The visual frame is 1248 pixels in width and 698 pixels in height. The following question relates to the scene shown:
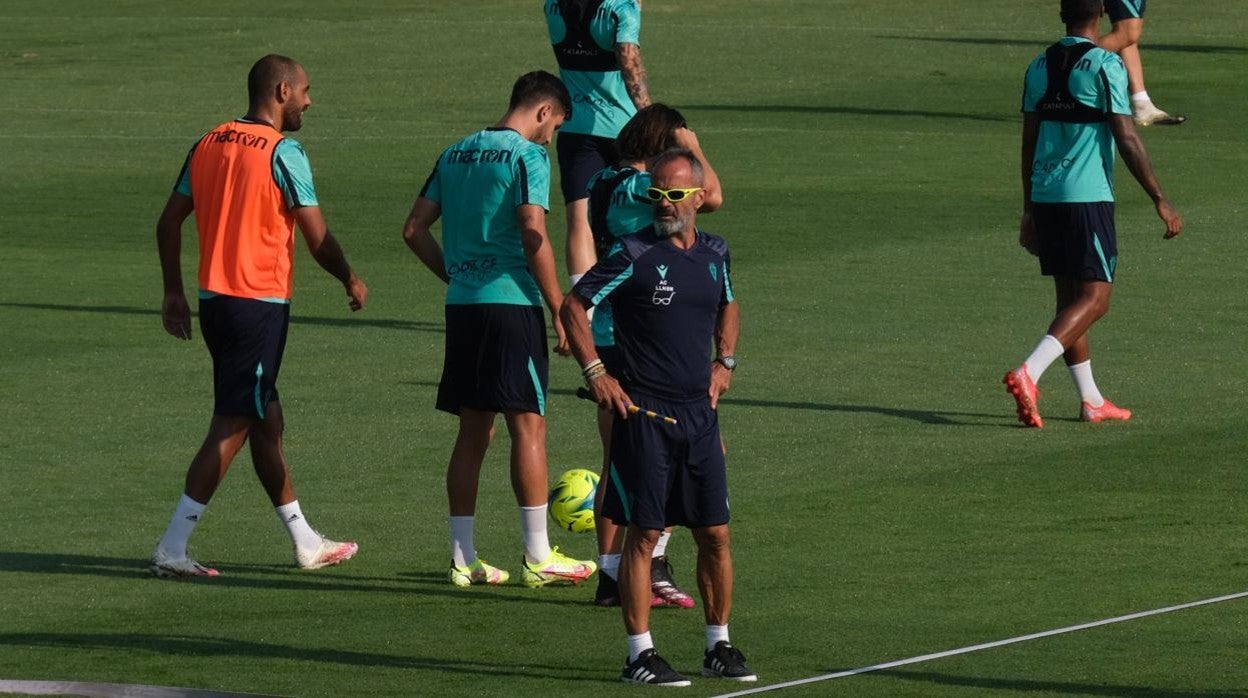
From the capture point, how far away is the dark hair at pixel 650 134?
31.0 feet

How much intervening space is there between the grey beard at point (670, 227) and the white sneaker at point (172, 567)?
2811mm

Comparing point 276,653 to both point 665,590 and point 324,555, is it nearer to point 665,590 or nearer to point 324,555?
point 324,555

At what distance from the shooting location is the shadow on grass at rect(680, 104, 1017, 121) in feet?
90.3

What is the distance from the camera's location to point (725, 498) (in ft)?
28.5

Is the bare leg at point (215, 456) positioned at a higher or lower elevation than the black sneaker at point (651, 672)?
higher

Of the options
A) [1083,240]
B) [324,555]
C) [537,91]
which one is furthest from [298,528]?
[1083,240]

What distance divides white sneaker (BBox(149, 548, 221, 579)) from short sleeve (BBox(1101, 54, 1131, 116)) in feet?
18.6

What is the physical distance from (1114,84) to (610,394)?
18.9 feet

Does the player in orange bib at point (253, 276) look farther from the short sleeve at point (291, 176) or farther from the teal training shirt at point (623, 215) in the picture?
the teal training shirt at point (623, 215)

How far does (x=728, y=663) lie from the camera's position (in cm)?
849

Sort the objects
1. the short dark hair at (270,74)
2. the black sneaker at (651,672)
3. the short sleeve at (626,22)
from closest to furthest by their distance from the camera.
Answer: the black sneaker at (651,672), the short dark hair at (270,74), the short sleeve at (626,22)

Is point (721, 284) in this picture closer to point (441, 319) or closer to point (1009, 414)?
point (1009, 414)

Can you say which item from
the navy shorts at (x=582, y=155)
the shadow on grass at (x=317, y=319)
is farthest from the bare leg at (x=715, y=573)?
the shadow on grass at (x=317, y=319)

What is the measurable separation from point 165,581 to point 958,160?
14.9m
